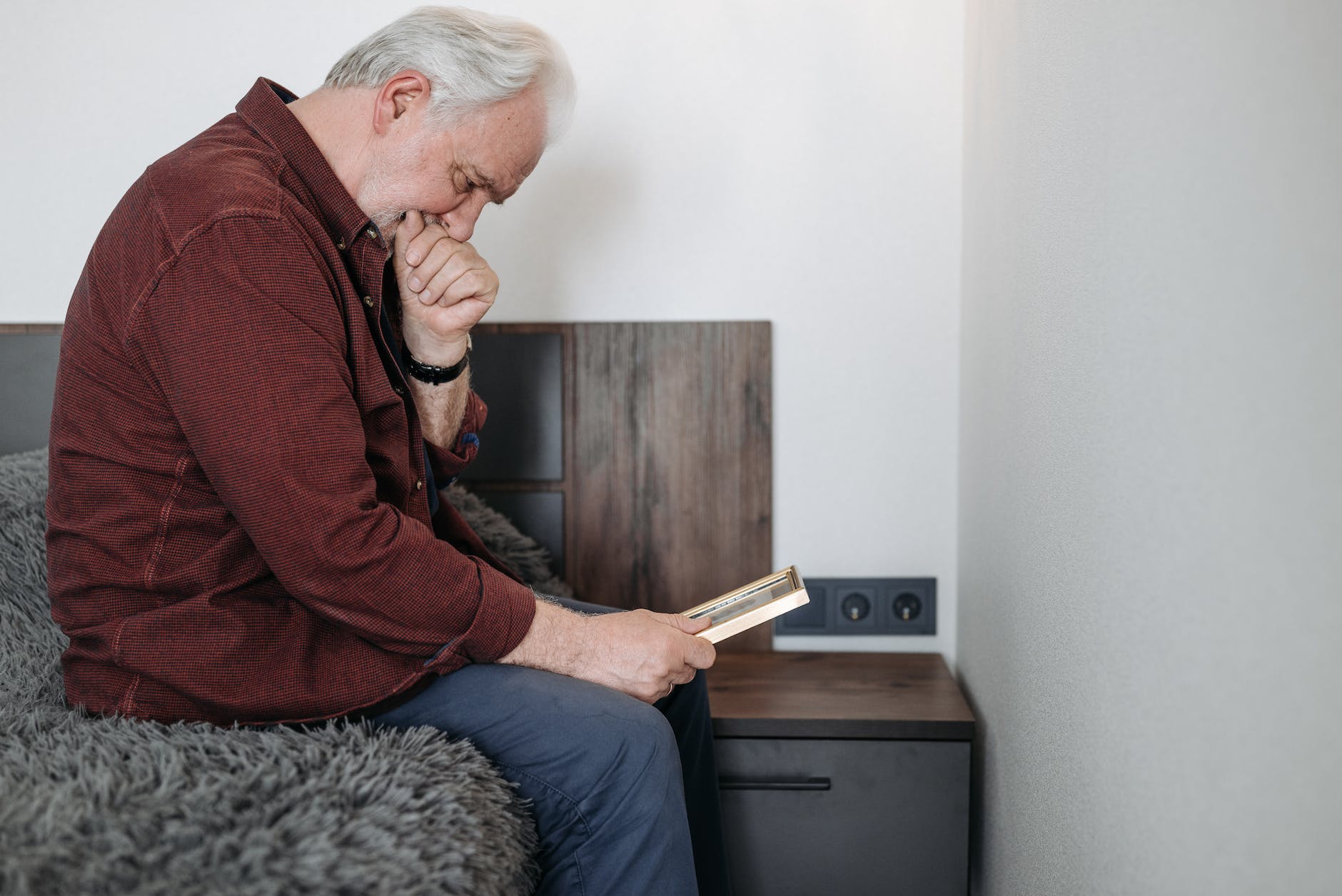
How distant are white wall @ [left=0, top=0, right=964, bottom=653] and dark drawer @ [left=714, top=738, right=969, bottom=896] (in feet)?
1.24

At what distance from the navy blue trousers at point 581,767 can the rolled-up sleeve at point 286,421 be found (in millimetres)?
96

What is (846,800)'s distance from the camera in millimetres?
1360

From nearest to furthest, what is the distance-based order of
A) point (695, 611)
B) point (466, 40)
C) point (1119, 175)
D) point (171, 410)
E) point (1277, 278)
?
point (1277, 278) < point (1119, 175) < point (171, 410) < point (466, 40) < point (695, 611)

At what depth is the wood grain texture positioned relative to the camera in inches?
66.6

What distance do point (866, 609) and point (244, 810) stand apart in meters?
1.14

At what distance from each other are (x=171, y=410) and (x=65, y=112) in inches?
45.9

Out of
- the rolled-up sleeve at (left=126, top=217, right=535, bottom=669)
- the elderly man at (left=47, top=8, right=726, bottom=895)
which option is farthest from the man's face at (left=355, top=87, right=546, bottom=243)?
the rolled-up sleeve at (left=126, top=217, right=535, bottom=669)

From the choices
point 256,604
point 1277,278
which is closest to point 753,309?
point 256,604

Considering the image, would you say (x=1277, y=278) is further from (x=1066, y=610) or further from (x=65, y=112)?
(x=65, y=112)

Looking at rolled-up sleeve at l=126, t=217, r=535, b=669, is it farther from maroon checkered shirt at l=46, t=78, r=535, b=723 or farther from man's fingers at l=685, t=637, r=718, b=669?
man's fingers at l=685, t=637, r=718, b=669

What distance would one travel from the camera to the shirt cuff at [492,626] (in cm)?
95

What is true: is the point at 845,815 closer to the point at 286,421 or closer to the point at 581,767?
the point at 581,767

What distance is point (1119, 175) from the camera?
31.3 inches

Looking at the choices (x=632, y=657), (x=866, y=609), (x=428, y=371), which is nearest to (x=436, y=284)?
(x=428, y=371)
